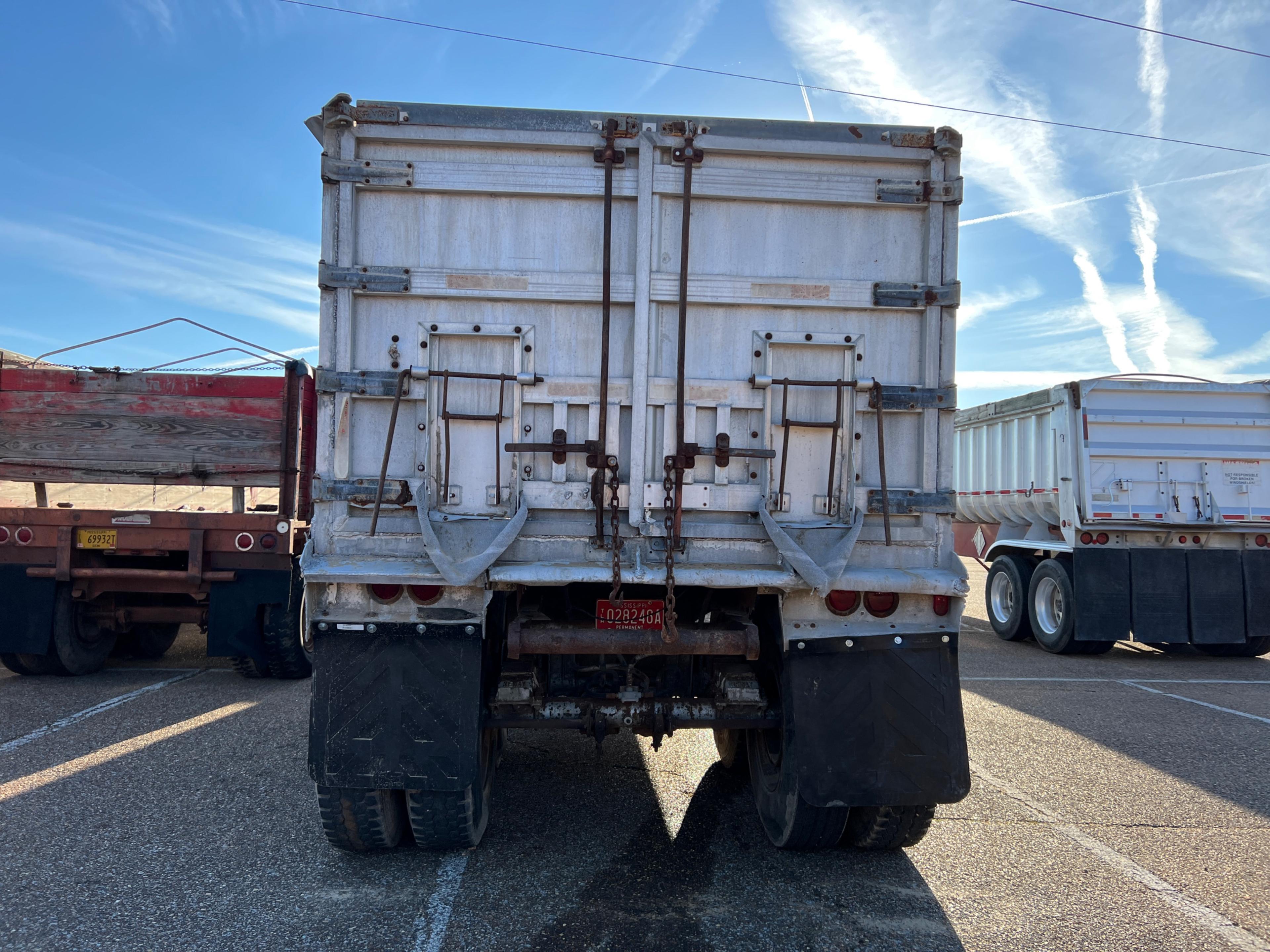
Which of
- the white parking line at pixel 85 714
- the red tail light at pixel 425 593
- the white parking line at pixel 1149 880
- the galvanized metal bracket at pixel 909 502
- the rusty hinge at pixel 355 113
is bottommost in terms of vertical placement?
the white parking line at pixel 1149 880

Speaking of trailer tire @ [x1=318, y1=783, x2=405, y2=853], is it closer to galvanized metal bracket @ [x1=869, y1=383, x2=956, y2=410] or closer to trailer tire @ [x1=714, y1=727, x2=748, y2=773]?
trailer tire @ [x1=714, y1=727, x2=748, y2=773]

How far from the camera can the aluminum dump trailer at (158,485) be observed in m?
6.49

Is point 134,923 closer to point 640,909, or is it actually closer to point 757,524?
point 640,909

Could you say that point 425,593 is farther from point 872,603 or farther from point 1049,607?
point 1049,607

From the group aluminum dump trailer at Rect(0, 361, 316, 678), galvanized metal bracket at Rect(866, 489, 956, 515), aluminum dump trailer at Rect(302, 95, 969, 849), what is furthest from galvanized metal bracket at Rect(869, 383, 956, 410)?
aluminum dump trailer at Rect(0, 361, 316, 678)

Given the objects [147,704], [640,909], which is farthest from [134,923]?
[147,704]

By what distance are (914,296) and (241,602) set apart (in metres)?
5.68

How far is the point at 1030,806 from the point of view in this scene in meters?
4.53

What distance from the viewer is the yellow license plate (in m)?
6.63

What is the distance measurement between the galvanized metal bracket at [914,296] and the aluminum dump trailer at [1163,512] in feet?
21.4

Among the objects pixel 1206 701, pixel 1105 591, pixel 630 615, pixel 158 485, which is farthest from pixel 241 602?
pixel 1105 591

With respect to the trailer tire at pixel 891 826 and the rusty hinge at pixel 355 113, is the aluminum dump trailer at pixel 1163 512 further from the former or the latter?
the rusty hinge at pixel 355 113

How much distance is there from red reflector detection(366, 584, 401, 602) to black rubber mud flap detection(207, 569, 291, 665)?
3770mm

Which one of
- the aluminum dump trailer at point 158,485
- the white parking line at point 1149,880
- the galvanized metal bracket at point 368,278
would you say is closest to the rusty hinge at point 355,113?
the galvanized metal bracket at point 368,278
